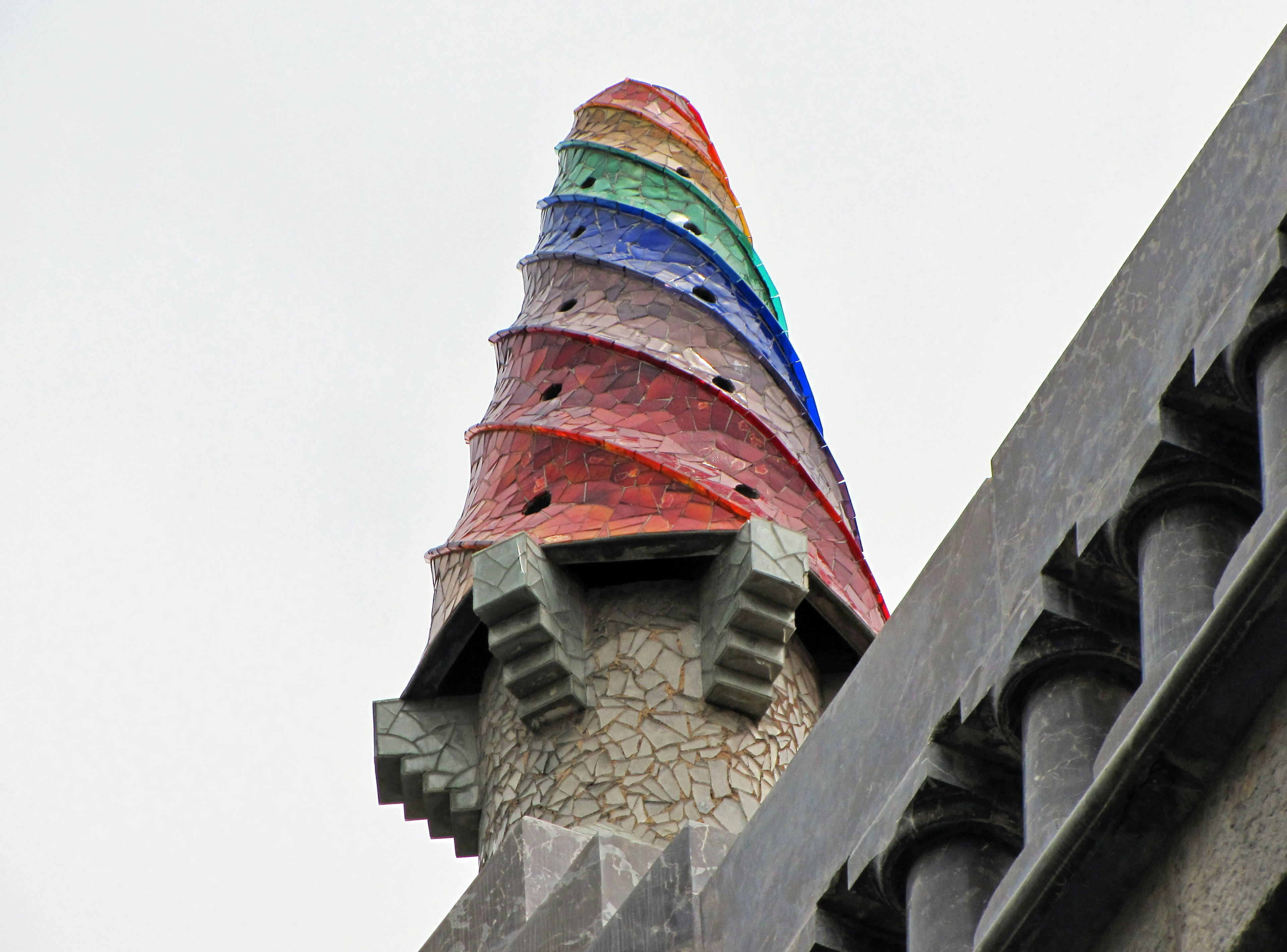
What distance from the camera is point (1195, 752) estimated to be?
3.13m

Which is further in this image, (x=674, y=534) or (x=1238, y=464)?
(x=674, y=534)

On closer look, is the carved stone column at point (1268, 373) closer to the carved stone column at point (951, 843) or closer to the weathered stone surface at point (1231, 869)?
the weathered stone surface at point (1231, 869)

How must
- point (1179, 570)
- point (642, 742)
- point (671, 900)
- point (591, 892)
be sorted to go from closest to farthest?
1. point (1179, 570)
2. point (671, 900)
3. point (591, 892)
4. point (642, 742)

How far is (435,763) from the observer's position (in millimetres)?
8812

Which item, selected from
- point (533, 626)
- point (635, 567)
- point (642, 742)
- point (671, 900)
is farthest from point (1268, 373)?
point (635, 567)

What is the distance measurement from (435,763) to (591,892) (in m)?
3.21

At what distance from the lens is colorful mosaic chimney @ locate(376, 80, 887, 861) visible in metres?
8.20

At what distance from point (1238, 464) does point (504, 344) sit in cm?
689

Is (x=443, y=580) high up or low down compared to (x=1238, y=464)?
up

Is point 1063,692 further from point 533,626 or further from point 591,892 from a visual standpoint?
point 533,626

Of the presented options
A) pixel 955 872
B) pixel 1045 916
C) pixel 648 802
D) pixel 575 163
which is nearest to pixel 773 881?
pixel 955 872

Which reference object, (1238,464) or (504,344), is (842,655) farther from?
(1238,464)

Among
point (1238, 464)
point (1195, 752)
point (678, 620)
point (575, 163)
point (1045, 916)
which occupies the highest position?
point (575, 163)

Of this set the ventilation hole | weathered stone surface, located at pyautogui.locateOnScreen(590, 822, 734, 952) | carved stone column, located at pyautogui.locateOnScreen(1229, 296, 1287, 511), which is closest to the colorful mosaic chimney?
the ventilation hole
